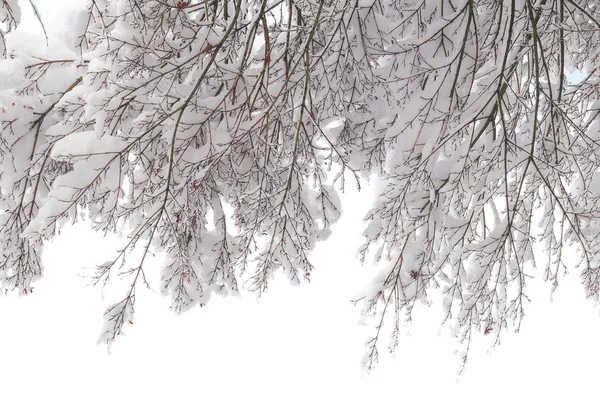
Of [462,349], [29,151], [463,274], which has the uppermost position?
[29,151]

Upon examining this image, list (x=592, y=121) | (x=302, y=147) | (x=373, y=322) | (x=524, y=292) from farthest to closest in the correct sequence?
(x=592, y=121)
(x=373, y=322)
(x=524, y=292)
(x=302, y=147)

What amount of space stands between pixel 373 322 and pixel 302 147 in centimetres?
137

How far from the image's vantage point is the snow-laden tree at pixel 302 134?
2352 mm

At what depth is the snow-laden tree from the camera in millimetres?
2352

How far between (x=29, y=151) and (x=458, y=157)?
298cm

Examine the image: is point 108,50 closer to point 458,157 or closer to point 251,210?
point 251,210

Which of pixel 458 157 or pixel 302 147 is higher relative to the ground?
pixel 302 147

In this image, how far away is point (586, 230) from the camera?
3.83 meters

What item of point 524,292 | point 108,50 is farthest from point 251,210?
point 524,292

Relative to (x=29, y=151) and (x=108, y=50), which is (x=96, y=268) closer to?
(x=108, y=50)

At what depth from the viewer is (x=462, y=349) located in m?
3.45

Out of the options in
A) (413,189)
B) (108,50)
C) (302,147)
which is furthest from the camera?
(302,147)

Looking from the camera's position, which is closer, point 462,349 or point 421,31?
point 421,31

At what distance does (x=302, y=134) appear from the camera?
114 inches
